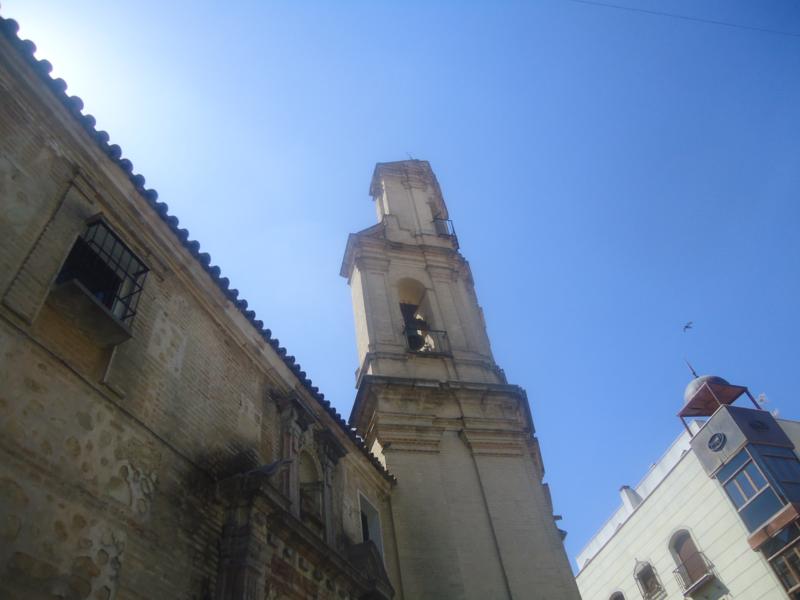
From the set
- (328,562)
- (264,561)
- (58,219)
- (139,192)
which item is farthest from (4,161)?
(328,562)

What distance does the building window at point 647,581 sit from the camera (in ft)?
78.8

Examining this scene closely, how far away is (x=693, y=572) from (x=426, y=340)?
13.7 m

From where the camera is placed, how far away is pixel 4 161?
590 centimetres

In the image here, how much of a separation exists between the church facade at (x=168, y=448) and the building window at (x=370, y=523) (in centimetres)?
3

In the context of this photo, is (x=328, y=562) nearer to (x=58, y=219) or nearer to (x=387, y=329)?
(x=58, y=219)

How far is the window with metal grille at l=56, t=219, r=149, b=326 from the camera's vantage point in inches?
257

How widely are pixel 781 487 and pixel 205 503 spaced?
17.9 metres

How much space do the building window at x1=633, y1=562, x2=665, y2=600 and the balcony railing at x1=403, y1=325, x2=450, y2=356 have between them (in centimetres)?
1465

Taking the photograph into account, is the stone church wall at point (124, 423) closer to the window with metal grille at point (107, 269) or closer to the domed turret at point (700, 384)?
the window with metal grille at point (107, 269)

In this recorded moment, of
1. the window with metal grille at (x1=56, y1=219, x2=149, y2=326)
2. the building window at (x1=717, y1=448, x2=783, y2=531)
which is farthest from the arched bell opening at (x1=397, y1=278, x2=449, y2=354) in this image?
the building window at (x1=717, y1=448, x2=783, y2=531)

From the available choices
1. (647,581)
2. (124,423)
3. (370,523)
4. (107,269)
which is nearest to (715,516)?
(647,581)

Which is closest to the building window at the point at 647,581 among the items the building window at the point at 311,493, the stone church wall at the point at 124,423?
the stone church wall at the point at 124,423

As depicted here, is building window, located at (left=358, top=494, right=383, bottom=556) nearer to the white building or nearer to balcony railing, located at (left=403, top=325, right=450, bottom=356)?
balcony railing, located at (left=403, top=325, right=450, bottom=356)

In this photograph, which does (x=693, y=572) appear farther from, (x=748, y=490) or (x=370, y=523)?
(x=370, y=523)
